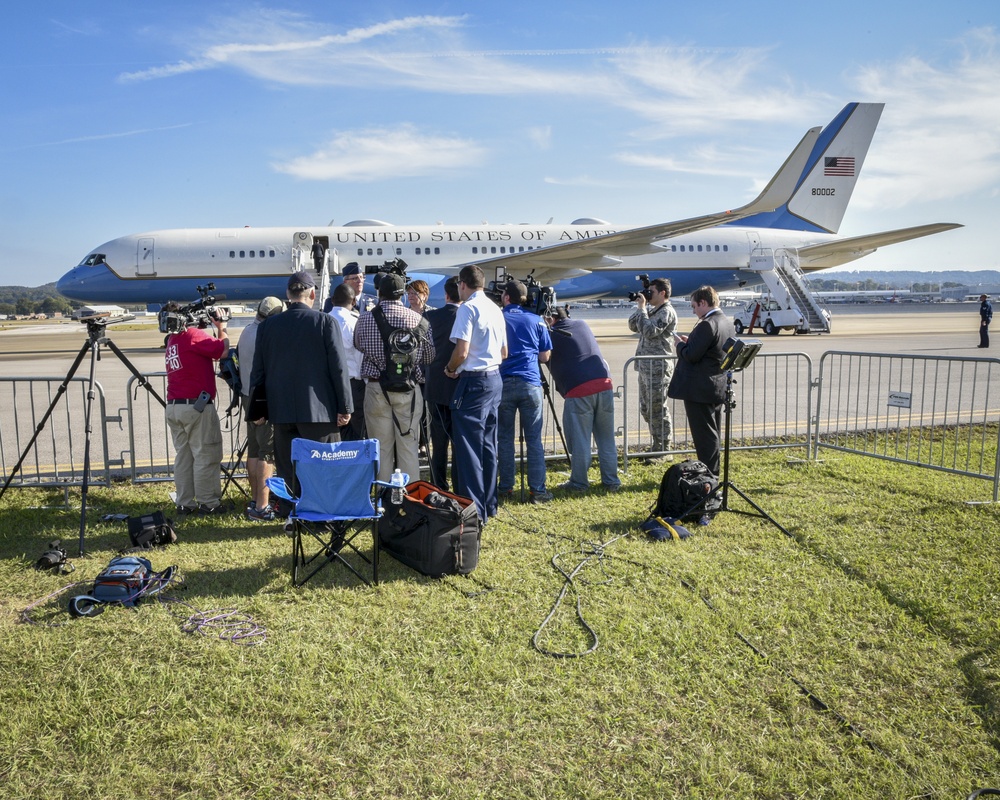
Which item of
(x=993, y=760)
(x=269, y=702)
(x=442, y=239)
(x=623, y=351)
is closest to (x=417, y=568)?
(x=269, y=702)

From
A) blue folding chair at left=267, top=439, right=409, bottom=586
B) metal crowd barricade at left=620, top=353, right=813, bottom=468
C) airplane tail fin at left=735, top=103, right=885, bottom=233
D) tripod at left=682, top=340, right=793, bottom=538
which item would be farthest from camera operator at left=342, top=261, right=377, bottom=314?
airplane tail fin at left=735, top=103, right=885, bottom=233

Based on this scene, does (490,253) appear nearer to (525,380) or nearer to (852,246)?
(852,246)

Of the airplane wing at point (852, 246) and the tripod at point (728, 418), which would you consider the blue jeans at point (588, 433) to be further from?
the airplane wing at point (852, 246)

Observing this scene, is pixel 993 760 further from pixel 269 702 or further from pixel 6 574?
pixel 6 574

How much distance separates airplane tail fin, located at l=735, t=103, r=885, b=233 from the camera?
28.3 metres

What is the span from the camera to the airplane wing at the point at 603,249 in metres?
18.8

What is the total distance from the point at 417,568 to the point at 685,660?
71.2 inches

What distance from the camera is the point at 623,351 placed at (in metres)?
17.9

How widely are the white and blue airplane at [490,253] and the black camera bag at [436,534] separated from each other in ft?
48.5

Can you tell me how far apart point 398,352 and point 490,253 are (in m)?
18.5

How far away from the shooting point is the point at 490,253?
23.2 m

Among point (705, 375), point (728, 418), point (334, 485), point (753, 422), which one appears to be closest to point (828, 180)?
point (753, 422)

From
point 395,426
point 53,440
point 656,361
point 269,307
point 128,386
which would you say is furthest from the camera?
point 656,361

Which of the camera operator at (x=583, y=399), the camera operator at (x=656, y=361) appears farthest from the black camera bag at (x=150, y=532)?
the camera operator at (x=656, y=361)
